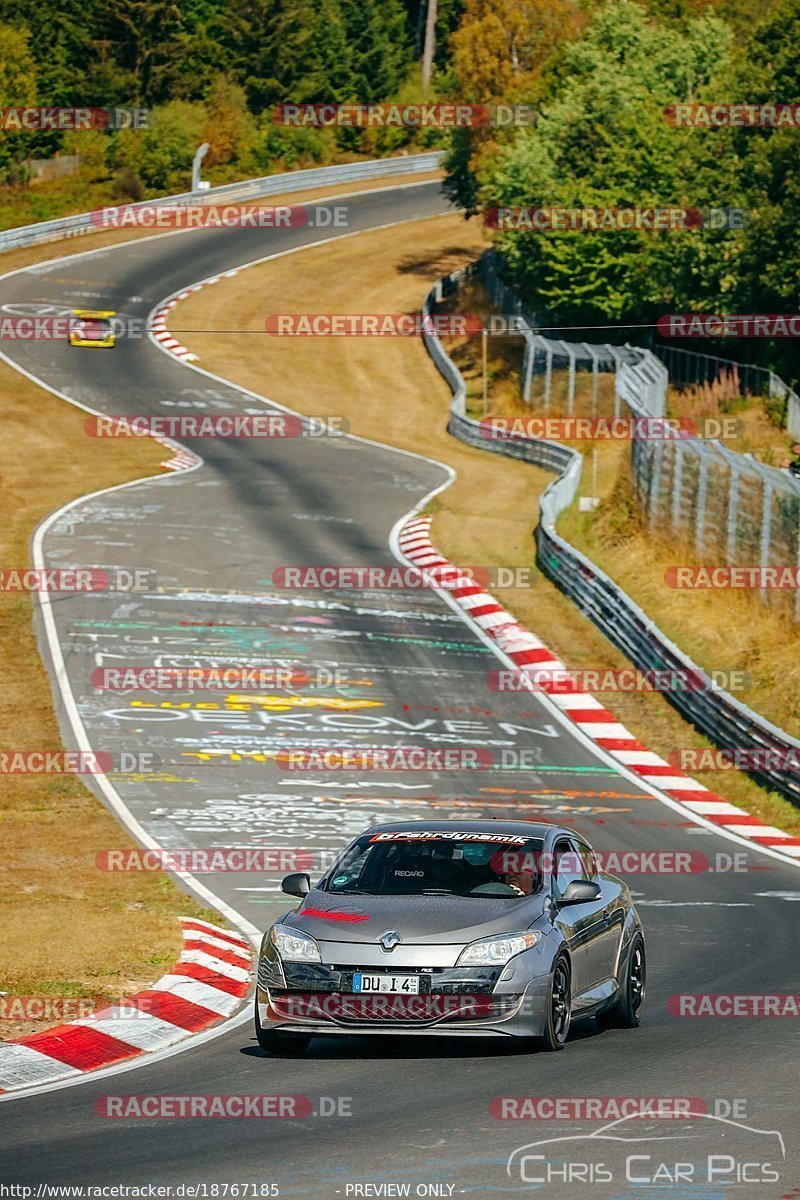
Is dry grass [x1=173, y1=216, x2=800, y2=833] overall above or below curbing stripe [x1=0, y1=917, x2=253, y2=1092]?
below

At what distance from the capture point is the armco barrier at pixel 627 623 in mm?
26344

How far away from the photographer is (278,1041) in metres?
11.8

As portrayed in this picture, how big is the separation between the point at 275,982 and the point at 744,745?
1683 centimetres

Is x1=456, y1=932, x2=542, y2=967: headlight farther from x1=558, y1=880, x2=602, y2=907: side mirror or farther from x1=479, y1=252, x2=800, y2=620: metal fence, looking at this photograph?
x1=479, y1=252, x2=800, y2=620: metal fence

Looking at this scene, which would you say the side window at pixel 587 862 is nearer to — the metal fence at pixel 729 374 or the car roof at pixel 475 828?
the car roof at pixel 475 828

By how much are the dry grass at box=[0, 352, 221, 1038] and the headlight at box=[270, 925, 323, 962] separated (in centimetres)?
217

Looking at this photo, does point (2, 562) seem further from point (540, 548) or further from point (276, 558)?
point (540, 548)

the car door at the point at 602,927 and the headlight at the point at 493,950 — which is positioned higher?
the headlight at the point at 493,950

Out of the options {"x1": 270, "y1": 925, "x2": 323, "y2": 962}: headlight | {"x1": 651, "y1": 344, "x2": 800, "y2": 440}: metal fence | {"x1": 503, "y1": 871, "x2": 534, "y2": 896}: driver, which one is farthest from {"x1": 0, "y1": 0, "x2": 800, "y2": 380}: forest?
{"x1": 270, "y1": 925, "x2": 323, "y2": 962}: headlight

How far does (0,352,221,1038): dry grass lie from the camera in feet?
49.3

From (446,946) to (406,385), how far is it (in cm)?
5457

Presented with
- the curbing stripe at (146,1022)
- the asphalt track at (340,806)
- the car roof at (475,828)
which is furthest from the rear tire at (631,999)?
the curbing stripe at (146,1022)

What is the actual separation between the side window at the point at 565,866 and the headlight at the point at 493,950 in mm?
1112

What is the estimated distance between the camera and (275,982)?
11.6 meters
